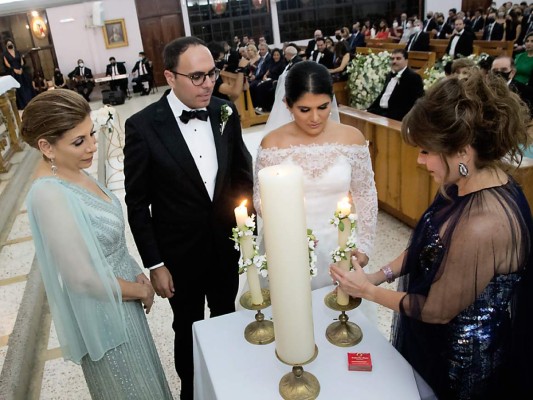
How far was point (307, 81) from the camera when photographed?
1.97 m

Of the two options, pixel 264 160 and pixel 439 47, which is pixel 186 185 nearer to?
pixel 264 160

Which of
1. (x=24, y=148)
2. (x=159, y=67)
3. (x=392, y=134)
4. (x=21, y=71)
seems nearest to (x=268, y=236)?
(x=392, y=134)

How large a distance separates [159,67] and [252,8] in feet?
13.3

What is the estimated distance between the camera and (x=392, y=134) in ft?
14.0

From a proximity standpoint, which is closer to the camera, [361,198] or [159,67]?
[361,198]

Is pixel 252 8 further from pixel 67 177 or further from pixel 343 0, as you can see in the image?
pixel 67 177

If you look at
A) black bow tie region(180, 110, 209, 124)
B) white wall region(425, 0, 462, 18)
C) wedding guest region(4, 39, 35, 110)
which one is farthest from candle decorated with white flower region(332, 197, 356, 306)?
white wall region(425, 0, 462, 18)

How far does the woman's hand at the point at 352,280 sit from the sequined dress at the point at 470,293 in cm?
12

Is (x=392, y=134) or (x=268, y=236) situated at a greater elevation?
(x=268, y=236)

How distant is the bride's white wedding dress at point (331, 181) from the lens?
217 centimetres

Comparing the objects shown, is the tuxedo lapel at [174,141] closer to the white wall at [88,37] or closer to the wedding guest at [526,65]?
the wedding guest at [526,65]

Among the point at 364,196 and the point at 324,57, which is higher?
the point at 364,196

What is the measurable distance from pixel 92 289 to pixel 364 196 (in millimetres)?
1263

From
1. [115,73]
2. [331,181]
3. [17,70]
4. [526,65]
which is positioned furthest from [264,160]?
[115,73]
